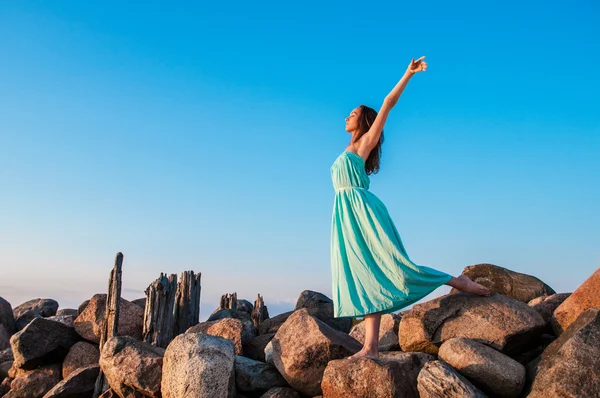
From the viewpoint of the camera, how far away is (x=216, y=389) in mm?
8367

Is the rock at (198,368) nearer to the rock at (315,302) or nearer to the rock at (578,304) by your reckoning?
the rock at (578,304)

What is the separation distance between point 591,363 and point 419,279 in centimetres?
216

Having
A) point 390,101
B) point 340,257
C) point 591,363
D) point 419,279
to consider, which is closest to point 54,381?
point 340,257

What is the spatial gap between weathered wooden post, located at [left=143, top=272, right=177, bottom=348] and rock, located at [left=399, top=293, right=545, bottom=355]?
679 cm

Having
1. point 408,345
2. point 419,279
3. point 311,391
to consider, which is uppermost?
point 419,279

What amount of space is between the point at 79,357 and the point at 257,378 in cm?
639

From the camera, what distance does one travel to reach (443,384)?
258 inches

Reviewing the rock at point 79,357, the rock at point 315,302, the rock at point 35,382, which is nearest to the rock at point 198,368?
the rock at point 79,357

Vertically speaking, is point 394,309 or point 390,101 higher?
point 390,101

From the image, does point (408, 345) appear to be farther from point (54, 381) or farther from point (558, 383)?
point (54, 381)

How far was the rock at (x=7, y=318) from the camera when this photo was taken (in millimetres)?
19938

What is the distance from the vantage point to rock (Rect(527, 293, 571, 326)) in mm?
8883

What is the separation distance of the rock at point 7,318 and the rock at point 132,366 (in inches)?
465

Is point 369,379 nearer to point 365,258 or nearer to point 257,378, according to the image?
point 365,258
